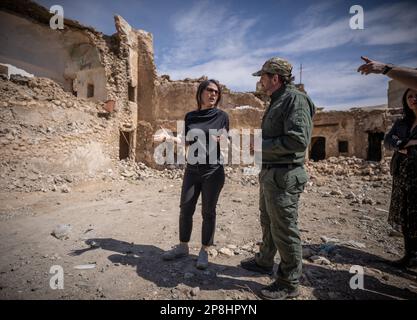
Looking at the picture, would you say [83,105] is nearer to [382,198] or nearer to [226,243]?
[226,243]

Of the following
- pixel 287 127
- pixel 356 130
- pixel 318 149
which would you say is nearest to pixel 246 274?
pixel 287 127

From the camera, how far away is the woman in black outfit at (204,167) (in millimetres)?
2430

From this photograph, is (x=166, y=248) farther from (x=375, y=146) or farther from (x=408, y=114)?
(x=375, y=146)

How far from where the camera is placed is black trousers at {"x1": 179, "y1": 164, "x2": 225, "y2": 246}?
2.42 m

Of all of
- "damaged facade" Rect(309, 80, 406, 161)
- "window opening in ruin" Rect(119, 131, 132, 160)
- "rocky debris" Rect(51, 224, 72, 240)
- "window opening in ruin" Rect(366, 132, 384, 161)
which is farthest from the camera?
"window opening in ruin" Rect(366, 132, 384, 161)

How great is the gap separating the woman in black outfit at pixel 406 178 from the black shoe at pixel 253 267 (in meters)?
1.44

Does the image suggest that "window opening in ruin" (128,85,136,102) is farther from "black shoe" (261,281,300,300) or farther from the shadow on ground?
"black shoe" (261,281,300,300)

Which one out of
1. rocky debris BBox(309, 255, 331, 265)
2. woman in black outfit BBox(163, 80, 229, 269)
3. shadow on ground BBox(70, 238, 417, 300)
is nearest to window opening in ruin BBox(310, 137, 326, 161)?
shadow on ground BBox(70, 238, 417, 300)

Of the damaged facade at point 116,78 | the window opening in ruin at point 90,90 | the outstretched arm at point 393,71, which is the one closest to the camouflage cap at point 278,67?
the outstretched arm at point 393,71

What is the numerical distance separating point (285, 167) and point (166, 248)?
192cm

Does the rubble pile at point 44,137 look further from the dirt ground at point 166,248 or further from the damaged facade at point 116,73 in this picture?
the dirt ground at point 166,248

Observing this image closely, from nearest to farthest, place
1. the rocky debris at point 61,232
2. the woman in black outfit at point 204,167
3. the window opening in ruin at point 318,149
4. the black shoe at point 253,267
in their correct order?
the black shoe at point 253,267, the woman in black outfit at point 204,167, the rocky debris at point 61,232, the window opening in ruin at point 318,149

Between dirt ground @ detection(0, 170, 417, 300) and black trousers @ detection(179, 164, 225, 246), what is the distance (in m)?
0.39

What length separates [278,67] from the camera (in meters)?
1.97
